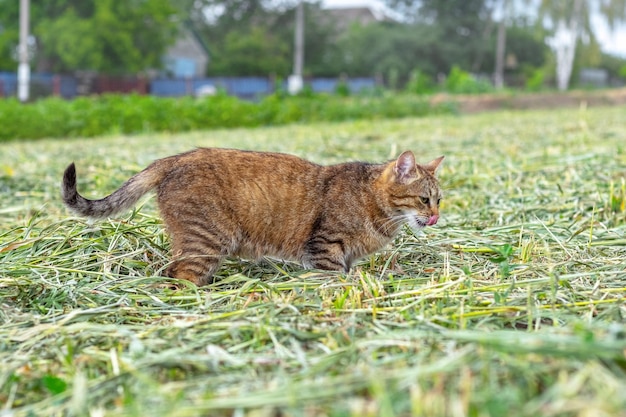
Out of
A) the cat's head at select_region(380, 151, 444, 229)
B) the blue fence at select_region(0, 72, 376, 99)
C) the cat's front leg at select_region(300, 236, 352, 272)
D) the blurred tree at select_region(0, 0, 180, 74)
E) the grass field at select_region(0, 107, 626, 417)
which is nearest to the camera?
the grass field at select_region(0, 107, 626, 417)

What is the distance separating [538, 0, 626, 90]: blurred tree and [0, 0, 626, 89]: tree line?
56 millimetres

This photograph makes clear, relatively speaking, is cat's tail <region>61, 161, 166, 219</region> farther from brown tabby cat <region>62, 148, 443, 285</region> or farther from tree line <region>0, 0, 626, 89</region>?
tree line <region>0, 0, 626, 89</region>

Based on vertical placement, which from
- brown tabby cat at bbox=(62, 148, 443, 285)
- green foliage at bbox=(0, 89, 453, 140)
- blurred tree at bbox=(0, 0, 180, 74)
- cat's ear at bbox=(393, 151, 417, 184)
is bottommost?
brown tabby cat at bbox=(62, 148, 443, 285)

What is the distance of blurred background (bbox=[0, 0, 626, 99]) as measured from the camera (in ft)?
117

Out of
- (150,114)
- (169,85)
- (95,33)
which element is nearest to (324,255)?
(150,114)

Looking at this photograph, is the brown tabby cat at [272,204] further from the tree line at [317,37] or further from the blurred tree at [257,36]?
the blurred tree at [257,36]

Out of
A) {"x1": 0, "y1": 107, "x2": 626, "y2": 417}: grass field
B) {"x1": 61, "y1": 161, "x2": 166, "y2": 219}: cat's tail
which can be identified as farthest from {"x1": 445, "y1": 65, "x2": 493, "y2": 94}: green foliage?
{"x1": 61, "y1": 161, "x2": 166, "y2": 219}: cat's tail

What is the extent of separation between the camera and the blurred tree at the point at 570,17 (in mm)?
40188

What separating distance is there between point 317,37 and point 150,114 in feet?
110

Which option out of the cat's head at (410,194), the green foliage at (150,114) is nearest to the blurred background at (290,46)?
the green foliage at (150,114)

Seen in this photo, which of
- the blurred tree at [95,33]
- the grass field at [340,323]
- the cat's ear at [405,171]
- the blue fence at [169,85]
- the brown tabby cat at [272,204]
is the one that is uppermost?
the blurred tree at [95,33]

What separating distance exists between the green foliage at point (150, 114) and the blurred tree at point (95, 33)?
65.0 feet

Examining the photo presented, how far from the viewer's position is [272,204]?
3830 mm

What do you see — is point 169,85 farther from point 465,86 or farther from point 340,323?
point 340,323
